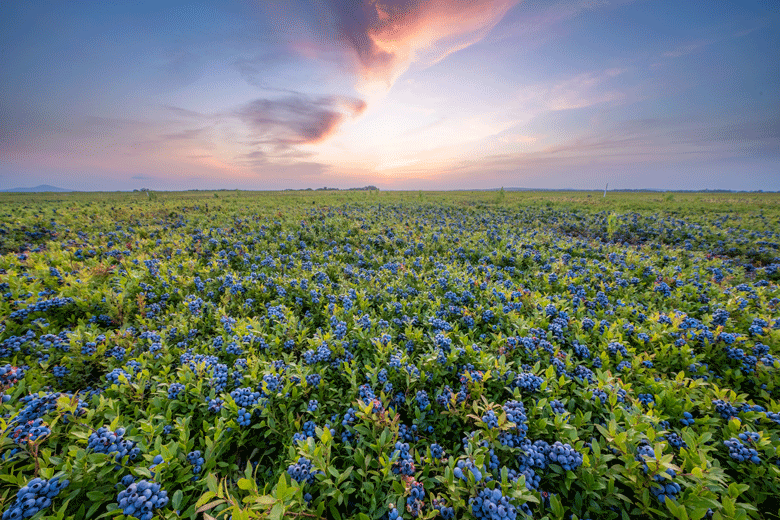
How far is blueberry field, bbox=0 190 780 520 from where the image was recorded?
2.18 meters

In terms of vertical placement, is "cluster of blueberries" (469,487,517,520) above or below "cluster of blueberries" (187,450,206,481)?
above

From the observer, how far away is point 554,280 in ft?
21.0

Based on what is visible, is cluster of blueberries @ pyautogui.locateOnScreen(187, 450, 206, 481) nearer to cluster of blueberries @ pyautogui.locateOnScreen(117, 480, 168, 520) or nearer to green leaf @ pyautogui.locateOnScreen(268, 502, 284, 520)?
cluster of blueberries @ pyautogui.locateOnScreen(117, 480, 168, 520)

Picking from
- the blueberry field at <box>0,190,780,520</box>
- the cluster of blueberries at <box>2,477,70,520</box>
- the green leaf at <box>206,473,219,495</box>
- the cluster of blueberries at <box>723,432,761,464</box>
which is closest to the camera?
the cluster of blueberries at <box>2,477,70,520</box>

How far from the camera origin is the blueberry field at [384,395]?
2.18 m

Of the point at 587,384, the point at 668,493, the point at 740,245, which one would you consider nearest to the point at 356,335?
the point at 587,384

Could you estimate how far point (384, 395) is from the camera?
3061 millimetres

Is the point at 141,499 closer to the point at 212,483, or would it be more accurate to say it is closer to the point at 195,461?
the point at 212,483

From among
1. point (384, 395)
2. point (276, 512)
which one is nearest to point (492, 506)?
point (384, 395)

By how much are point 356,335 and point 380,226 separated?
29.7 ft

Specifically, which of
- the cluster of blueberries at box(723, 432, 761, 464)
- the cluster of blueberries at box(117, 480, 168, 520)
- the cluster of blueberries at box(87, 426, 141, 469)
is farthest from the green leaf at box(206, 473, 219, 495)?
the cluster of blueberries at box(723, 432, 761, 464)

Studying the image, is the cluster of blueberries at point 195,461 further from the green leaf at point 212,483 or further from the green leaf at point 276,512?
the green leaf at point 276,512

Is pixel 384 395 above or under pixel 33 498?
under

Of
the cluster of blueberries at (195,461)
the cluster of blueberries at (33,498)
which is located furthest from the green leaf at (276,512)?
the cluster of blueberries at (33,498)
